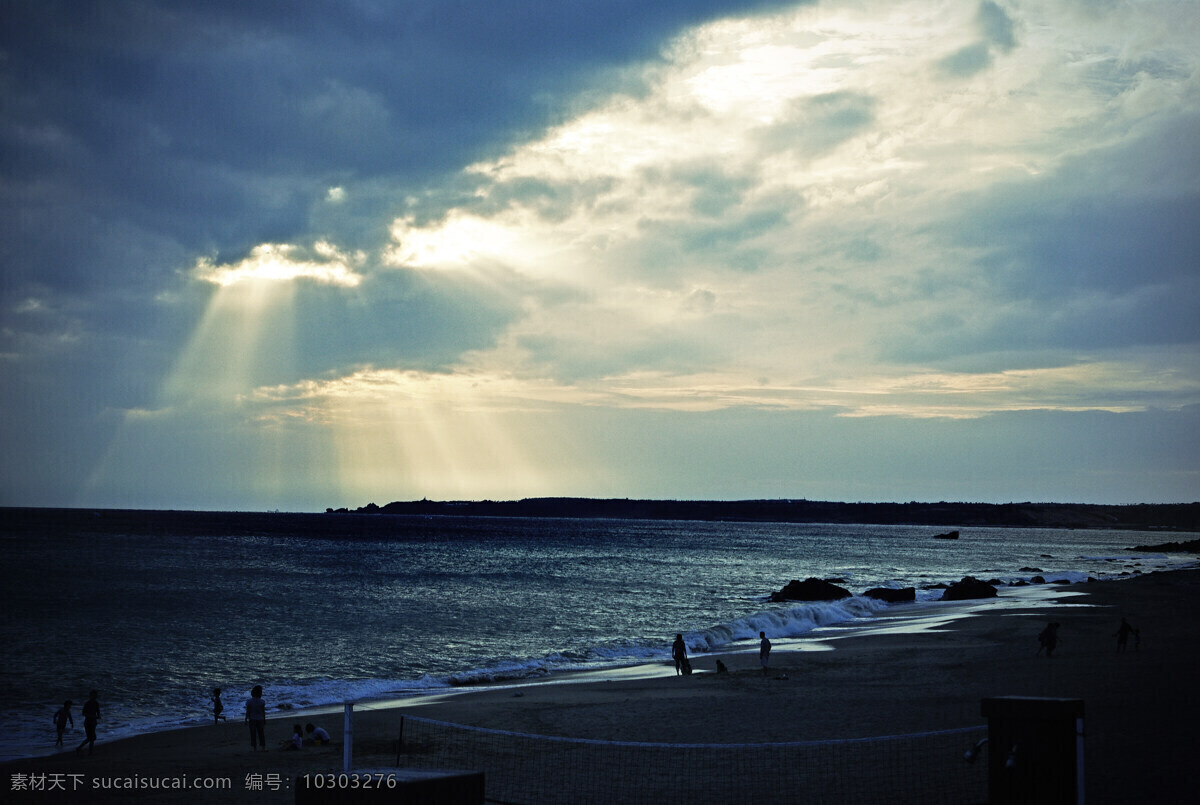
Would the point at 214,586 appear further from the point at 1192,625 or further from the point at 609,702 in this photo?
the point at 1192,625

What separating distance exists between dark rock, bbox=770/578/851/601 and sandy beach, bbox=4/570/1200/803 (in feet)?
75.6

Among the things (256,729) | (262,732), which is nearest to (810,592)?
(256,729)

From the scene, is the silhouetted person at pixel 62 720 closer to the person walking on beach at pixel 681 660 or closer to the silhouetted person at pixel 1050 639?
the person walking on beach at pixel 681 660

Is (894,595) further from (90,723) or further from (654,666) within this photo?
(90,723)

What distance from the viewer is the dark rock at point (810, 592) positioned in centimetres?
5309

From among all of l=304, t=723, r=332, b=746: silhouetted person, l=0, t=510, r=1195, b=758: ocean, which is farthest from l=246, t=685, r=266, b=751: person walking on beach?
l=0, t=510, r=1195, b=758: ocean

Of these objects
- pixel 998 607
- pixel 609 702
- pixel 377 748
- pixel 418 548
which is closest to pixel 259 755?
pixel 377 748

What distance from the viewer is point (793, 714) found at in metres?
18.2

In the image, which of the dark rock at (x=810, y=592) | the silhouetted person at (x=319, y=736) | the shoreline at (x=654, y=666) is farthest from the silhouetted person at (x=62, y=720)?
the dark rock at (x=810, y=592)

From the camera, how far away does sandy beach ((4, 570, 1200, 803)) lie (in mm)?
13195

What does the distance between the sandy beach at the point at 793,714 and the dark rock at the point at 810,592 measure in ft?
75.6

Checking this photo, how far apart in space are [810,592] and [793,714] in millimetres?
37050

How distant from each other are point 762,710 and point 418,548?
326ft

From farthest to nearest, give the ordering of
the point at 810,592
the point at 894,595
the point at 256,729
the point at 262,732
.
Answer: the point at 894,595, the point at 810,592, the point at 256,729, the point at 262,732
